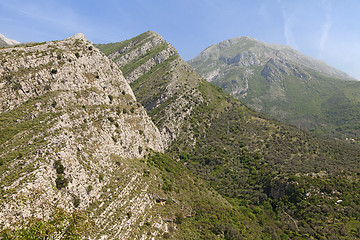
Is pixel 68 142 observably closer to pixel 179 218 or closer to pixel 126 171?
pixel 126 171

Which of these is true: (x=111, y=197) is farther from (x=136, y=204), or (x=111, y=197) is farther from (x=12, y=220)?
(x=12, y=220)

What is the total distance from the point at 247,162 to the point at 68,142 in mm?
91423

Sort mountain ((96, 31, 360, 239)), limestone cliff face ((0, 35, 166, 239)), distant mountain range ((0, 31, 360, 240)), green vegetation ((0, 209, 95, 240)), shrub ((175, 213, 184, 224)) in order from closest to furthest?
green vegetation ((0, 209, 95, 240)) < limestone cliff face ((0, 35, 166, 239)) < distant mountain range ((0, 31, 360, 240)) < shrub ((175, 213, 184, 224)) < mountain ((96, 31, 360, 239))

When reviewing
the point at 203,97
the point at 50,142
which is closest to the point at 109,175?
the point at 50,142

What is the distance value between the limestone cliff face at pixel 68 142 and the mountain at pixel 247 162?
17518 millimetres

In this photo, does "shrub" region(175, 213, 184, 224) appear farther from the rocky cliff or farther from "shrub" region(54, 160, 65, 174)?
the rocky cliff

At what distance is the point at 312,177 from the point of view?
82.1 meters

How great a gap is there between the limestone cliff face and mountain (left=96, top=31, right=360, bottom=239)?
17518 mm

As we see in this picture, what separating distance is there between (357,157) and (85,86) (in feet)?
442

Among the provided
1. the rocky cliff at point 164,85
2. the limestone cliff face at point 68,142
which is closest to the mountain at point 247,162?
the rocky cliff at point 164,85

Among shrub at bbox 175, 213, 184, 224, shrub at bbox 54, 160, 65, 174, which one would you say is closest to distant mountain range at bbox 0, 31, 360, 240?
shrub at bbox 54, 160, 65, 174

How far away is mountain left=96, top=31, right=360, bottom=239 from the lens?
63875 mm

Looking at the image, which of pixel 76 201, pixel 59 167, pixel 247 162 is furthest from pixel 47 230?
pixel 247 162

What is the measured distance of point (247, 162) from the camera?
10431cm
